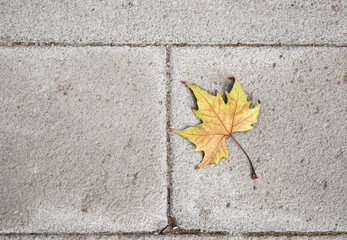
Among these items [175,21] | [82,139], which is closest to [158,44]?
[175,21]

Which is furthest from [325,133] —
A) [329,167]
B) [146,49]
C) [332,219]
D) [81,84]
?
[81,84]

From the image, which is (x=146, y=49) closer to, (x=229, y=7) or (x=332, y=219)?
(x=229, y=7)

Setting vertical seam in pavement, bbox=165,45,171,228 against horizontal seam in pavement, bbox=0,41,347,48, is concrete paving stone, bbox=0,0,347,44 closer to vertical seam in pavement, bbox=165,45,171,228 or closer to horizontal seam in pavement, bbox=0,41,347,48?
horizontal seam in pavement, bbox=0,41,347,48

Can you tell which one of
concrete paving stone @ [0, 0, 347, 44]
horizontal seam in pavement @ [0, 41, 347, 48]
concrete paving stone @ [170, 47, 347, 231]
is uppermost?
concrete paving stone @ [0, 0, 347, 44]

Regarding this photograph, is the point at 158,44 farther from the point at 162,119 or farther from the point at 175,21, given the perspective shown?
the point at 162,119

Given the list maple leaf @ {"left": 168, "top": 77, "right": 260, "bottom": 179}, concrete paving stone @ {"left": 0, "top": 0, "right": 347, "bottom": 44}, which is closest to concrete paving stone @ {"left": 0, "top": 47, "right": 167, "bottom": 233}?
concrete paving stone @ {"left": 0, "top": 0, "right": 347, "bottom": 44}

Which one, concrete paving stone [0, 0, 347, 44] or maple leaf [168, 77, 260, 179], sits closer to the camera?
maple leaf [168, 77, 260, 179]
